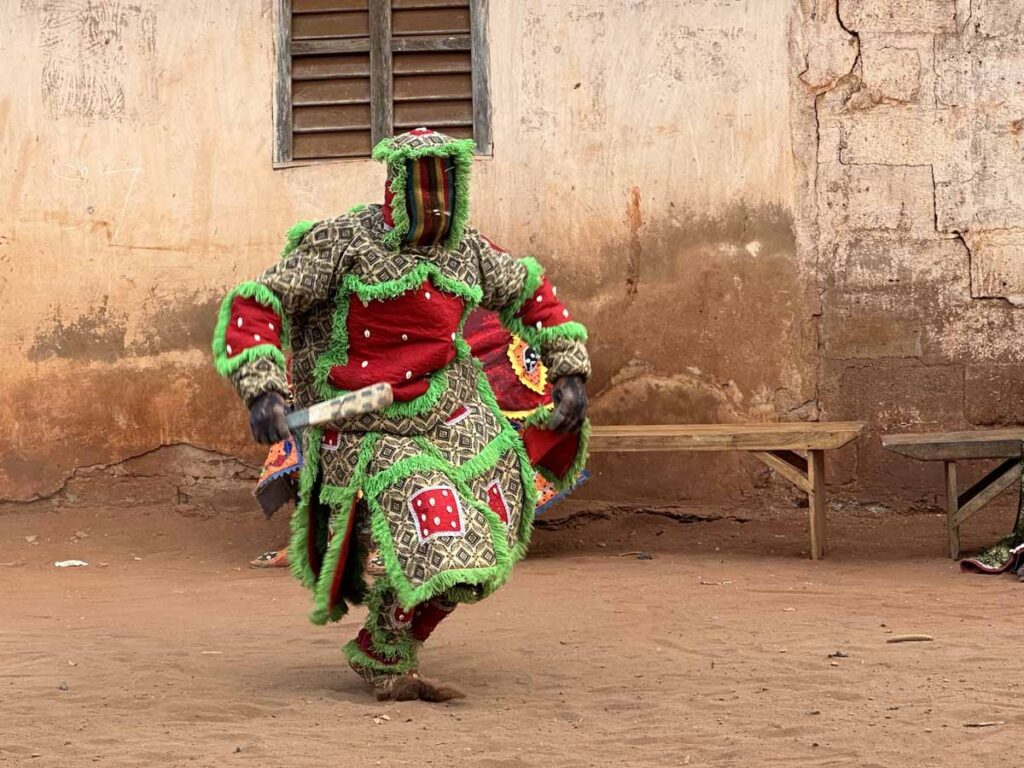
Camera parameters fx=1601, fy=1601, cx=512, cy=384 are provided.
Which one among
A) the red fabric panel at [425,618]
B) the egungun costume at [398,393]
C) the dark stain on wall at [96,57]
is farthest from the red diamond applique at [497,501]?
the dark stain on wall at [96,57]

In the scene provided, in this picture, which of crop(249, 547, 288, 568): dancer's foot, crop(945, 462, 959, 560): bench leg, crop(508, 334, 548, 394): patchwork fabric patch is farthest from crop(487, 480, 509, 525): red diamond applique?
crop(249, 547, 288, 568): dancer's foot

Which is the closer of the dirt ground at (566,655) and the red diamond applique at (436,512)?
the dirt ground at (566,655)

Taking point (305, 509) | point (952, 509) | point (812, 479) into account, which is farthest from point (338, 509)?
point (952, 509)

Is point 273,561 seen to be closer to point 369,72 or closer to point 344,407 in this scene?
point 369,72

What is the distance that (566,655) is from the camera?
217 inches

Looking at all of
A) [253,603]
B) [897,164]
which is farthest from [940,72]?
[253,603]

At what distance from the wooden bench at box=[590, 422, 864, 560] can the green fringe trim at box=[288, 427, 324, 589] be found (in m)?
2.95

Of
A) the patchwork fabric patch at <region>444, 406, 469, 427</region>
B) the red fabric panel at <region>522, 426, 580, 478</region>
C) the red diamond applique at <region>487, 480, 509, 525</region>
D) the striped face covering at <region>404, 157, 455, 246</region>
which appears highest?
the striped face covering at <region>404, 157, 455, 246</region>

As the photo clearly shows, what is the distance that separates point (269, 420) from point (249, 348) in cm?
26

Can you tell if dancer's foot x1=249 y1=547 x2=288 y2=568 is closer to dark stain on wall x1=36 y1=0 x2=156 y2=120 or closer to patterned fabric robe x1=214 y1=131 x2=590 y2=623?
dark stain on wall x1=36 y1=0 x2=156 y2=120

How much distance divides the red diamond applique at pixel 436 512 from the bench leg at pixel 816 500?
132 inches

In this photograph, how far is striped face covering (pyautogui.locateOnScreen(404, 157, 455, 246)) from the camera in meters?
4.75

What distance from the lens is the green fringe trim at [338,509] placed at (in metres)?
4.70

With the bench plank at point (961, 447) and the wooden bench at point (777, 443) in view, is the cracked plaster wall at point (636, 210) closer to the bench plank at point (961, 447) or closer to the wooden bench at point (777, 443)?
the wooden bench at point (777, 443)
